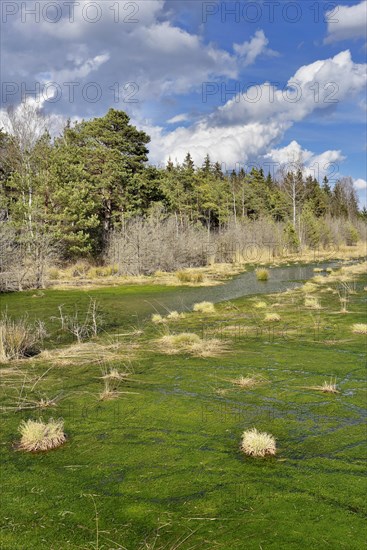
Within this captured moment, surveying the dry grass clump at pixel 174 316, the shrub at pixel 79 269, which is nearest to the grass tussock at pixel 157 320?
the dry grass clump at pixel 174 316

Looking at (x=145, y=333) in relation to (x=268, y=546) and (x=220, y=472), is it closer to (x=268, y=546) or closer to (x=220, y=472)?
(x=220, y=472)

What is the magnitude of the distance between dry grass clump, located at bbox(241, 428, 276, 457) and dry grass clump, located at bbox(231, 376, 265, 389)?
7.45 ft

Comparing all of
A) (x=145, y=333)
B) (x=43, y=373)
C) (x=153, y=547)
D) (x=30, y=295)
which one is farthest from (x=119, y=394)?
(x=30, y=295)

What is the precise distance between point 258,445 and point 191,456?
742mm

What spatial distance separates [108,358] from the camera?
9.11 meters

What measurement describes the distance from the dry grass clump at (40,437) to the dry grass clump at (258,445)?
216 centimetres

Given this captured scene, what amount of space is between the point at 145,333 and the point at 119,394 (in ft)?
16.2

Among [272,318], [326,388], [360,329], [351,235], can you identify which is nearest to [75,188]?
[272,318]

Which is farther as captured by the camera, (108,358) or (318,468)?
(108,358)

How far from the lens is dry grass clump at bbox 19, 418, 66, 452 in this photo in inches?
206

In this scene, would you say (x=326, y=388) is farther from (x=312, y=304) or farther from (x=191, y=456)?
(x=312, y=304)

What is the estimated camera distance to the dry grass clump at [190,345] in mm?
9656

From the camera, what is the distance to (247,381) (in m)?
7.43

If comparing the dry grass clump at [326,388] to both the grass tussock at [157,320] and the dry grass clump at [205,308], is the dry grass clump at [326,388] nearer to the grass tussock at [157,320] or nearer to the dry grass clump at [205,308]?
the grass tussock at [157,320]
